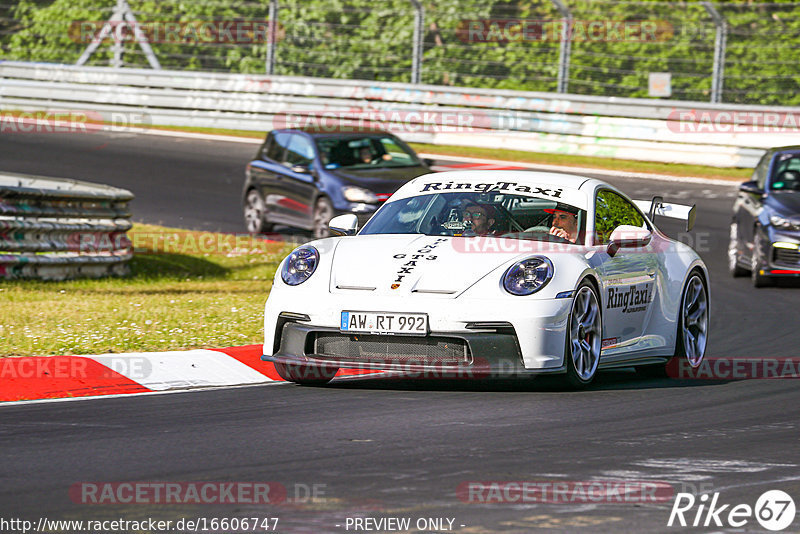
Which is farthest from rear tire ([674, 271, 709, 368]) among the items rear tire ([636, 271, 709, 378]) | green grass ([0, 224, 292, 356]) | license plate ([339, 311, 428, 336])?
green grass ([0, 224, 292, 356])

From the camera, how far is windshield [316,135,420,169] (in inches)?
713

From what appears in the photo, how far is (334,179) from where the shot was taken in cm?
1764

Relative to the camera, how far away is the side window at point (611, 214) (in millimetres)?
9133

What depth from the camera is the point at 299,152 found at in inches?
731

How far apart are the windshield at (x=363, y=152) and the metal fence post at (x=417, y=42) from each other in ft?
29.1

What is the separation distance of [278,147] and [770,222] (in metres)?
7.19

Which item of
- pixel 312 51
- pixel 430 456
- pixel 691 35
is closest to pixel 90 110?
pixel 312 51

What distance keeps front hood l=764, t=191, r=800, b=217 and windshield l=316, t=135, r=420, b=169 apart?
5078 millimetres

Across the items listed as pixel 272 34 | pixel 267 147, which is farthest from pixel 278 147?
pixel 272 34

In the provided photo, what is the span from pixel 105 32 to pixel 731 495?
2558 cm

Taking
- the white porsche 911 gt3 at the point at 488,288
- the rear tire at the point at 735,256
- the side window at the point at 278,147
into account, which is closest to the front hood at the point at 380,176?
the side window at the point at 278,147

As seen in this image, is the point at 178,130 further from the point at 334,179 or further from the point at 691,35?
the point at 334,179

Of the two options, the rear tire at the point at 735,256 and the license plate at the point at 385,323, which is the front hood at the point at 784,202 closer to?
the rear tire at the point at 735,256

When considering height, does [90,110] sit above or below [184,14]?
below
